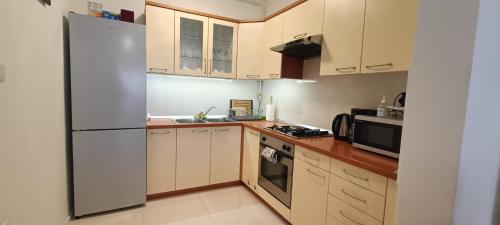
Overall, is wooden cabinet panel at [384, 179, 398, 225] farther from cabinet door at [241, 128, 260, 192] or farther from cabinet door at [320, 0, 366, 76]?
cabinet door at [241, 128, 260, 192]

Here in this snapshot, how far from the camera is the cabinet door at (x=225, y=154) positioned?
2801mm

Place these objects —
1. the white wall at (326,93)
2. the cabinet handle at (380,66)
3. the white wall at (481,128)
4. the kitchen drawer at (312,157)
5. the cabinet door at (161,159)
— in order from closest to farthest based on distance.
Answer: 1. the white wall at (481,128)
2. the cabinet handle at (380,66)
3. the kitchen drawer at (312,157)
4. the white wall at (326,93)
5. the cabinet door at (161,159)

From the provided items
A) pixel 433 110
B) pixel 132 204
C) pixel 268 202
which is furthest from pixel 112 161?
pixel 433 110

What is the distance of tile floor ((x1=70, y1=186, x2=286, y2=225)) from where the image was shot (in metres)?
2.19

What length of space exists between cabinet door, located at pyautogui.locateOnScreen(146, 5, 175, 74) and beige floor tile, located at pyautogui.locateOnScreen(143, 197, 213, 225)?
1474 millimetres

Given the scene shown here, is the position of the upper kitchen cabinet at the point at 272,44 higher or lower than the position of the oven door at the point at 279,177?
higher

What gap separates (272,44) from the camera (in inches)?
109

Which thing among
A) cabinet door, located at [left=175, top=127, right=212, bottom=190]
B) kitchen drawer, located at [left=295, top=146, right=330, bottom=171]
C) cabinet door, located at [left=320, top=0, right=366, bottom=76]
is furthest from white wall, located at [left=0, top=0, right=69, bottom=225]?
cabinet door, located at [left=320, top=0, right=366, bottom=76]

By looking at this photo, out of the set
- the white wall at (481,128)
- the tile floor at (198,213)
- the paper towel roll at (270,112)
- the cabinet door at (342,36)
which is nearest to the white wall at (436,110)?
the white wall at (481,128)

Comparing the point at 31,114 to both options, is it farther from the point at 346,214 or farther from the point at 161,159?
the point at 346,214

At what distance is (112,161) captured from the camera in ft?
7.31

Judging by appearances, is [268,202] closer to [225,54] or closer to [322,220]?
[322,220]

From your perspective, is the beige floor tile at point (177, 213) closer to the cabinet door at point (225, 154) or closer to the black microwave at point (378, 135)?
the cabinet door at point (225, 154)

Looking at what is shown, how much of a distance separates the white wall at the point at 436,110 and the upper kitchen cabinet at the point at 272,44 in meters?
2.06
